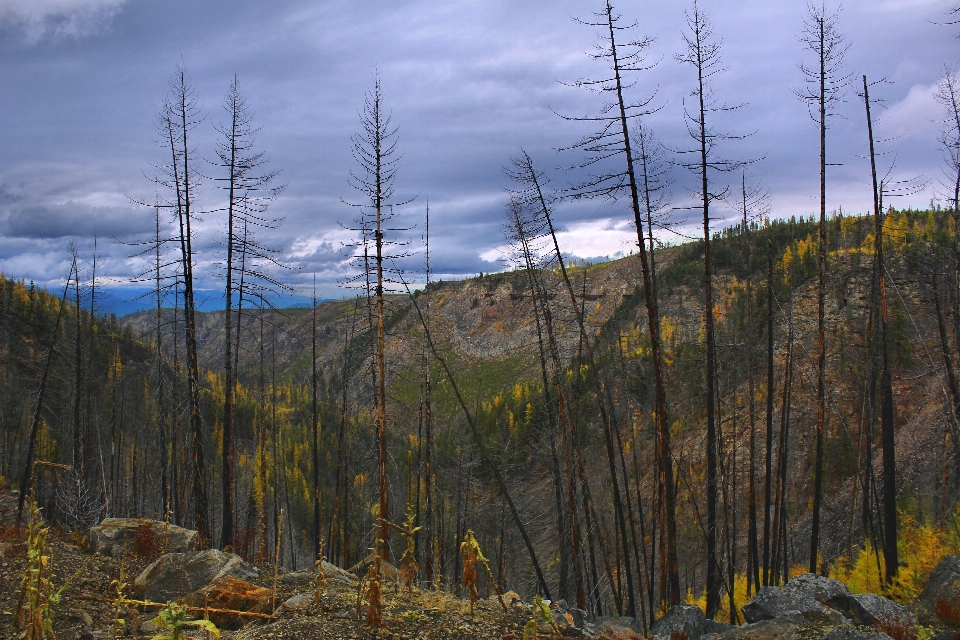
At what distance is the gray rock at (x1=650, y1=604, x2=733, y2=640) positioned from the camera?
8.91 metres

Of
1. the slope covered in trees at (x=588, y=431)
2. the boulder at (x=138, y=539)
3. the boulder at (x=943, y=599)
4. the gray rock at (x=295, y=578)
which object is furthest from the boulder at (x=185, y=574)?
the boulder at (x=943, y=599)

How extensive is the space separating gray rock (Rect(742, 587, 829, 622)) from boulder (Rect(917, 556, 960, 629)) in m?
1.70

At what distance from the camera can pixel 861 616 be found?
8555 mm

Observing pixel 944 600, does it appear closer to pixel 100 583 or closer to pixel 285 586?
pixel 285 586

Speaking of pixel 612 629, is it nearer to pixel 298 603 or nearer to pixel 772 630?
pixel 772 630

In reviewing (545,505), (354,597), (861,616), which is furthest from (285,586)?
(545,505)

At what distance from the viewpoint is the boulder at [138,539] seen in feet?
40.3

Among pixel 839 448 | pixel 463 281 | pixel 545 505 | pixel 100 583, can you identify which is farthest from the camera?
pixel 463 281

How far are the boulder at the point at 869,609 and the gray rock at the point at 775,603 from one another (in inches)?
22.1

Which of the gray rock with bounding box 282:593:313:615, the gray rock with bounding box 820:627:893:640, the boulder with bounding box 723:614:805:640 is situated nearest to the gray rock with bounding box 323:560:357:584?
the gray rock with bounding box 282:593:313:615

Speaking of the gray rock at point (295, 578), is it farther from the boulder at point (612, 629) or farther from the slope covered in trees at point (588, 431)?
the boulder at point (612, 629)

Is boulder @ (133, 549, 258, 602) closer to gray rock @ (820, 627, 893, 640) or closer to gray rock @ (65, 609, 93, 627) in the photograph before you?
gray rock @ (65, 609, 93, 627)

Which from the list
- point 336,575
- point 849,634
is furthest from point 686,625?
point 336,575

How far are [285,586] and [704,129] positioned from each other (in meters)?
12.3
